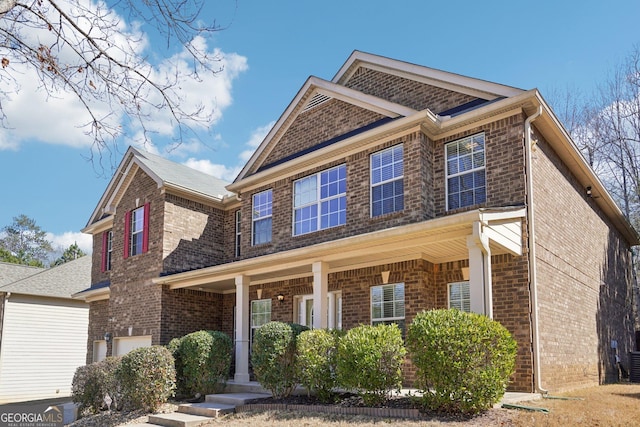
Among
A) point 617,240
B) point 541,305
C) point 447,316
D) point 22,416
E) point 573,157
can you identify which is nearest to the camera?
point 447,316

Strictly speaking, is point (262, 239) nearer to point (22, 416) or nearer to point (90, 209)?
point (22, 416)

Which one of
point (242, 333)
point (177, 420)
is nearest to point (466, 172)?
point (242, 333)

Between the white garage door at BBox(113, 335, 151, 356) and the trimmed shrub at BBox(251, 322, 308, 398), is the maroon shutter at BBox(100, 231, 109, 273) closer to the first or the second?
the white garage door at BBox(113, 335, 151, 356)

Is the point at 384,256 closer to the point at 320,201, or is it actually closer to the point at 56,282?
the point at 320,201

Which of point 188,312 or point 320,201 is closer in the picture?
point 320,201

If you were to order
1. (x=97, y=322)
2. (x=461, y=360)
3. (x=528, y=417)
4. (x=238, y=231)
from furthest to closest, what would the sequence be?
(x=97, y=322) → (x=238, y=231) → (x=461, y=360) → (x=528, y=417)

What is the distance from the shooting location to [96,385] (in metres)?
13.6

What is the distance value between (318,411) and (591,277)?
890 cm

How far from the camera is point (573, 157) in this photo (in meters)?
13.0

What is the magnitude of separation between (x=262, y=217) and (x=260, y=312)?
2.65 m

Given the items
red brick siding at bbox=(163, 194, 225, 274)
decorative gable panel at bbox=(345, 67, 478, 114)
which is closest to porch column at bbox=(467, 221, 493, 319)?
decorative gable panel at bbox=(345, 67, 478, 114)

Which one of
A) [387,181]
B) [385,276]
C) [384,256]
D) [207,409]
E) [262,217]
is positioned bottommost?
[207,409]

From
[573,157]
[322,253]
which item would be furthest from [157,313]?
[573,157]

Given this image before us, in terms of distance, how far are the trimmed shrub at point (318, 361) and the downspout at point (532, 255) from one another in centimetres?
352
